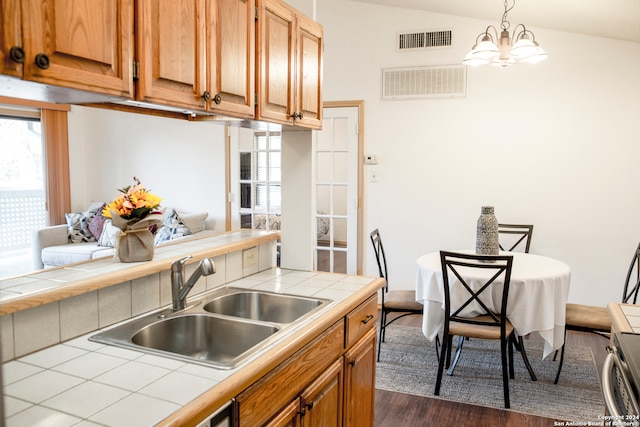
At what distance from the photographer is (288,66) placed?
2211mm

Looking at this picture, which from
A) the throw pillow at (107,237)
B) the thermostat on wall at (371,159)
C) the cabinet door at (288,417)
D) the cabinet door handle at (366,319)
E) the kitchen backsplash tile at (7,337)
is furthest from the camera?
the throw pillow at (107,237)

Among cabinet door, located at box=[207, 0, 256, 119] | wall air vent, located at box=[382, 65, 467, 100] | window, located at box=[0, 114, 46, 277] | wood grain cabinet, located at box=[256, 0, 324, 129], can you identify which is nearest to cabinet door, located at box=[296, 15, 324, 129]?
wood grain cabinet, located at box=[256, 0, 324, 129]

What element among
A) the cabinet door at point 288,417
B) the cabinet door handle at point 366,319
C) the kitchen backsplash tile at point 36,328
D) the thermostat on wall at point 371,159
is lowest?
the cabinet door at point 288,417

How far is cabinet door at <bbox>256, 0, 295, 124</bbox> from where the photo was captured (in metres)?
1.99

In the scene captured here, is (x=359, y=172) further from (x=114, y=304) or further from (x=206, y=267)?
(x=114, y=304)

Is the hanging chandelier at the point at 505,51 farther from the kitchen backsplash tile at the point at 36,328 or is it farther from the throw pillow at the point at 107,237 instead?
the throw pillow at the point at 107,237

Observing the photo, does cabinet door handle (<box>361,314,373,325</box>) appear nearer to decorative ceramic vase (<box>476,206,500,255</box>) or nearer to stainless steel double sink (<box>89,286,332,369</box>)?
stainless steel double sink (<box>89,286,332,369</box>)

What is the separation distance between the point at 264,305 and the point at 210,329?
1.18 ft

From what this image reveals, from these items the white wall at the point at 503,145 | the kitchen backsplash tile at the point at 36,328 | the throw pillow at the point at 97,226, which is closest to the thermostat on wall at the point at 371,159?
the white wall at the point at 503,145

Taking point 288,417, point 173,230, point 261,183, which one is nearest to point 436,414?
point 288,417

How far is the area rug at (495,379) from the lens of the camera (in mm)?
3020

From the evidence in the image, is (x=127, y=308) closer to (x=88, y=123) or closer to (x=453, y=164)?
(x=453, y=164)

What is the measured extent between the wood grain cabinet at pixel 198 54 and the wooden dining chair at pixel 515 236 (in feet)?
10.5

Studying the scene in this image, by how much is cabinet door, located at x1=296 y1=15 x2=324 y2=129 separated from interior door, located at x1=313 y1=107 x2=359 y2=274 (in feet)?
8.34
